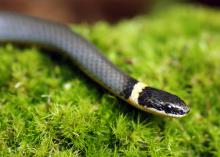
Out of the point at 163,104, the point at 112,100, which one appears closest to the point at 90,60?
the point at 112,100

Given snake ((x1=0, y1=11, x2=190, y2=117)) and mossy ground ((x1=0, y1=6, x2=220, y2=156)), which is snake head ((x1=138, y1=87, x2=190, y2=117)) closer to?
snake ((x1=0, y1=11, x2=190, y2=117))

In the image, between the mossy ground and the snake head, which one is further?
the snake head

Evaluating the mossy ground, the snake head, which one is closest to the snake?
the snake head

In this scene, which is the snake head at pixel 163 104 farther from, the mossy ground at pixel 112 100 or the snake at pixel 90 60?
the mossy ground at pixel 112 100

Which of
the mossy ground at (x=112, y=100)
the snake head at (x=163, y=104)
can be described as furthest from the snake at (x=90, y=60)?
the mossy ground at (x=112, y=100)

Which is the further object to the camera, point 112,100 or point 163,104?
point 112,100

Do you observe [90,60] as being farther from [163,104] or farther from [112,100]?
[163,104]
